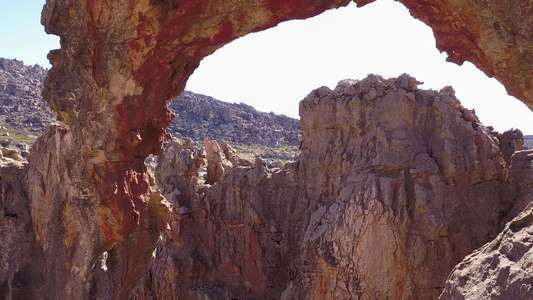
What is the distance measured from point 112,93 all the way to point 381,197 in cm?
813

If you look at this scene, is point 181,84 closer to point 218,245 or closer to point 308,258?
point 308,258

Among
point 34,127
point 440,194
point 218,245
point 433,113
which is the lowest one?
point 218,245

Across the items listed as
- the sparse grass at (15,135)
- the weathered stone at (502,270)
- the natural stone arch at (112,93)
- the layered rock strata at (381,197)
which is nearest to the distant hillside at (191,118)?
the sparse grass at (15,135)

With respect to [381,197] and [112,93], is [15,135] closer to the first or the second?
[381,197]

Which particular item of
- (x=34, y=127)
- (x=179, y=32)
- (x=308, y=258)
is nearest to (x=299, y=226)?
(x=308, y=258)

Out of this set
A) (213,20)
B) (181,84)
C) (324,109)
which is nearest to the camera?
(213,20)

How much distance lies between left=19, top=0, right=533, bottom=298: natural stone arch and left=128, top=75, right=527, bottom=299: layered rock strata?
6631 mm

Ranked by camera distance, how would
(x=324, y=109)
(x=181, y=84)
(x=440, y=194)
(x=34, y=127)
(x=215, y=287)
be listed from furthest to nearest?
(x=34, y=127), (x=215, y=287), (x=324, y=109), (x=440, y=194), (x=181, y=84)

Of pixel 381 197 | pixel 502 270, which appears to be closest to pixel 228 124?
pixel 381 197

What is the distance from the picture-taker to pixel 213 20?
8820 mm

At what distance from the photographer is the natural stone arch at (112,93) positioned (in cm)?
865

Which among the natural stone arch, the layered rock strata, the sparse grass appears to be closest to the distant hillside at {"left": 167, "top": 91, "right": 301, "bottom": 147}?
the sparse grass

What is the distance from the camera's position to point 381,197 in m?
14.3

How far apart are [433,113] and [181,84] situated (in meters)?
8.04
